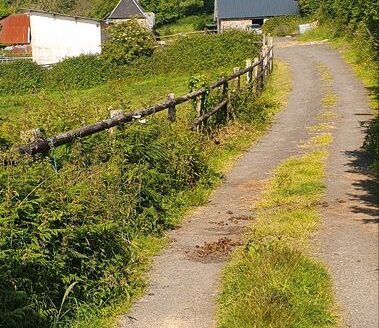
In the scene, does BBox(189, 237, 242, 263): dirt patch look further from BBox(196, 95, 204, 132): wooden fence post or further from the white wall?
the white wall

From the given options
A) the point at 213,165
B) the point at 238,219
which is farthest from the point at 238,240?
the point at 213,165

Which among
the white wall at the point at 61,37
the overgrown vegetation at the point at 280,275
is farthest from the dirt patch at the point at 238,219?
the white wall at the point at 61,37

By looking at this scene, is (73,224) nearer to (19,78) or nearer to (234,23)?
(19,78)

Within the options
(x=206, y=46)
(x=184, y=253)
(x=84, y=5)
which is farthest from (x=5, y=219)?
(x=84, y=5)

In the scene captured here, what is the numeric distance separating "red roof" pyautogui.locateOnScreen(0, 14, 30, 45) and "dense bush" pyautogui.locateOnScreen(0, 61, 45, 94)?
2945cm

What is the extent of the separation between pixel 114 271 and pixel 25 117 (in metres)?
2.73

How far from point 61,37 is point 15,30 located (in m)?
24.2

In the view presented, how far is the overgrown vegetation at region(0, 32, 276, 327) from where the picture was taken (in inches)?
167

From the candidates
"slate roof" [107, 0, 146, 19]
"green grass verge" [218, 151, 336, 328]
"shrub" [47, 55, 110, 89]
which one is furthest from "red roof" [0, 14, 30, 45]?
"green grass verge" [218, 151, 336, 328]

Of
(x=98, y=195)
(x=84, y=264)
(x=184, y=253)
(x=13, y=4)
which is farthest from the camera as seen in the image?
(x=13, y=4)

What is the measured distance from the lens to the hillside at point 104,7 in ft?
244

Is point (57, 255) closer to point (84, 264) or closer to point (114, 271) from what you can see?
point (84, 264)

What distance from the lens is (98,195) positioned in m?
5.39

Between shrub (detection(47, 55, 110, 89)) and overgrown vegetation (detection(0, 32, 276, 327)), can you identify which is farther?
shrub (detection(47, 55, 110, 89))
